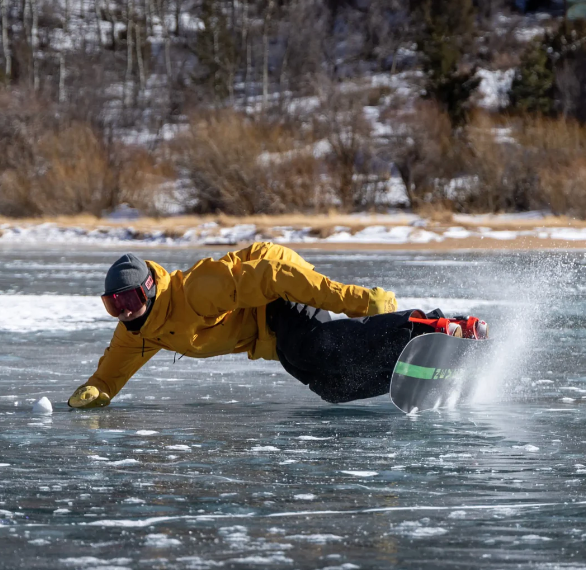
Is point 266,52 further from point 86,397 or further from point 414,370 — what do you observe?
point 414,370

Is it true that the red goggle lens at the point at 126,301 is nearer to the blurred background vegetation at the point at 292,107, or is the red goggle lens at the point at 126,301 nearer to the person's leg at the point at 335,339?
the person's leg at the point at 335,339

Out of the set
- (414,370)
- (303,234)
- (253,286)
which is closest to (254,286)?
(253,286)

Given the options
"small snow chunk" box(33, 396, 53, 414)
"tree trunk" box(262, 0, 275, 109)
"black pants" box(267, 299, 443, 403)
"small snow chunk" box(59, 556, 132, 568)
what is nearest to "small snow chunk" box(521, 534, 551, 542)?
"small snow chunk" box(59, 556, 132, 568)

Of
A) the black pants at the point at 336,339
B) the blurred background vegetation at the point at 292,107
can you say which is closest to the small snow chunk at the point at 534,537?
the black pants at the point at 336,339

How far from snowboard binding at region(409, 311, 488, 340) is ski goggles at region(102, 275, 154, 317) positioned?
1335mm

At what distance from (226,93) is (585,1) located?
55.1ft

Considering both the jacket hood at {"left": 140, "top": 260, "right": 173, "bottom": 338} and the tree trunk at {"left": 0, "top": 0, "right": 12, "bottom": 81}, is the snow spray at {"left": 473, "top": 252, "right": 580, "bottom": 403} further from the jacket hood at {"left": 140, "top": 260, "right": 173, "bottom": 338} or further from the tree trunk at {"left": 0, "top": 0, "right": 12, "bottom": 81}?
the tree trunk at {"left": 0, "top": 0, "right": 12, "bottom": 81}

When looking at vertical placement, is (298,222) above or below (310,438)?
below

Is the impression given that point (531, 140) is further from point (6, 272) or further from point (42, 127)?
point (6, 272)

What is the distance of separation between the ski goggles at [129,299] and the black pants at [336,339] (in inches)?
29.3

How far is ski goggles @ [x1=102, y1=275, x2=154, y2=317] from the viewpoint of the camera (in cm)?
479

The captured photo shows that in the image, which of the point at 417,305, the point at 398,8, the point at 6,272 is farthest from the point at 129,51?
the point at 417,305

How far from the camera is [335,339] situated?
5.33m

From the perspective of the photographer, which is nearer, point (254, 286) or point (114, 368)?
point (254, 286)
